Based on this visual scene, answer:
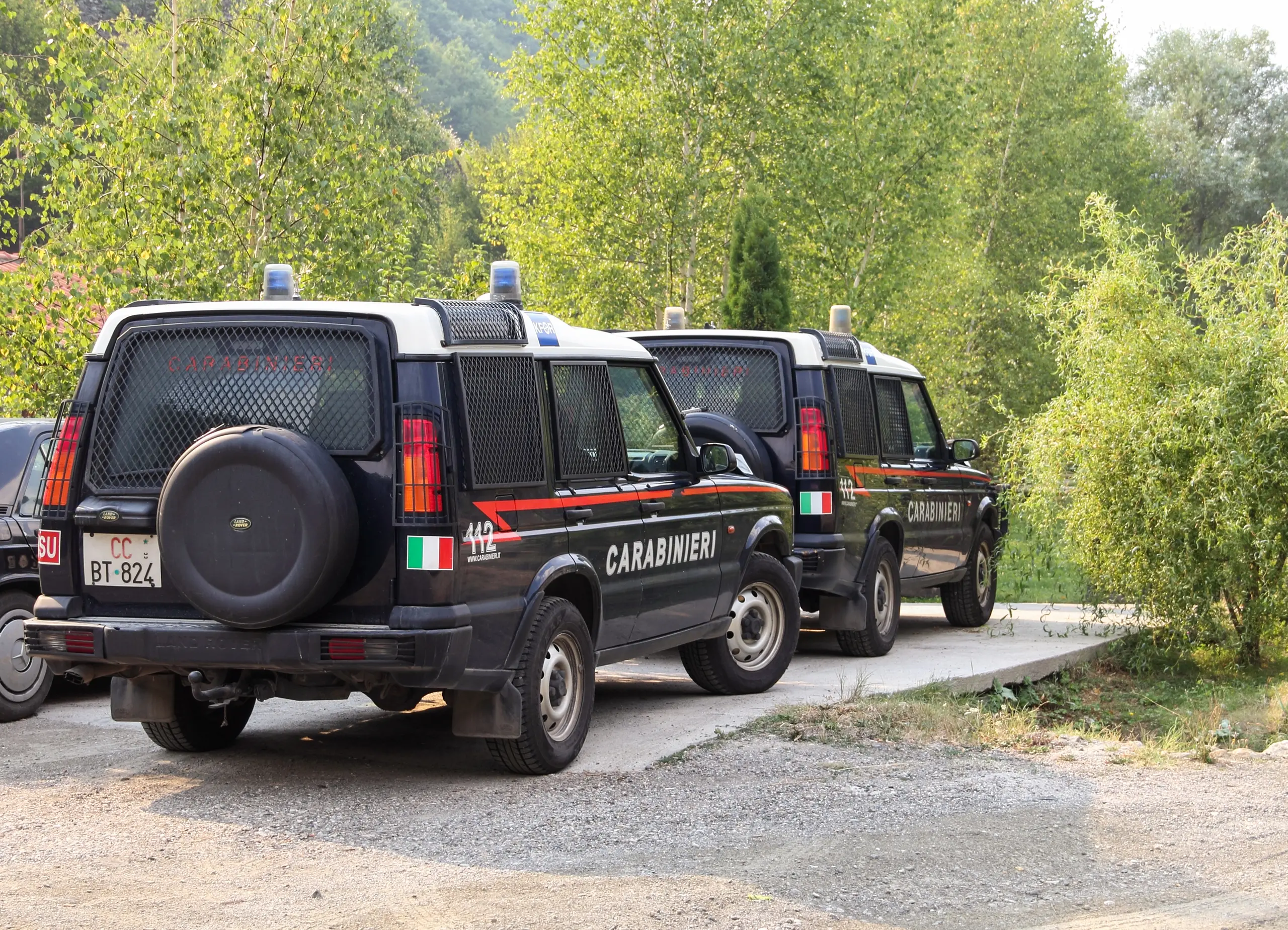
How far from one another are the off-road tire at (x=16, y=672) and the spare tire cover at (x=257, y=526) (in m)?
2.62

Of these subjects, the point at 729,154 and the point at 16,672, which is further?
the point at 729,154

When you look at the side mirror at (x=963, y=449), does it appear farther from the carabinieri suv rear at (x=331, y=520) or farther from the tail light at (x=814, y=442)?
the carabinieri suv rear at (x=331, y=520)

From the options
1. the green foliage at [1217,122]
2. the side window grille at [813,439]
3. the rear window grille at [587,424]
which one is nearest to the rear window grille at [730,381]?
the side window grille at [813,439]

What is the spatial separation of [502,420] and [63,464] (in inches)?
73.7

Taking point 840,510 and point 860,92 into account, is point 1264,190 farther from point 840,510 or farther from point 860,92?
point 840,510

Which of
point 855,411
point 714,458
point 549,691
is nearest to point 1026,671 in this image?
point 855,411

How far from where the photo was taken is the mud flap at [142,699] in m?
7.01

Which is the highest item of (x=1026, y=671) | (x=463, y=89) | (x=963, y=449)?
(x=463, y=89)

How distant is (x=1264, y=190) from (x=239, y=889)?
5148 cm

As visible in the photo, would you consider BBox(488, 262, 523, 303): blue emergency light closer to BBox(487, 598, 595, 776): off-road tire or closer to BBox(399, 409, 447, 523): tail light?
BBox(399, 409, 447, 523): tail light

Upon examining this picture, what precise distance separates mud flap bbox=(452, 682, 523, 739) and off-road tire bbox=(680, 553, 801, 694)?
94.9 inches

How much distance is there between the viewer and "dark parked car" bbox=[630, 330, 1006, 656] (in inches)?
402

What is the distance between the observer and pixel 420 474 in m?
6.07

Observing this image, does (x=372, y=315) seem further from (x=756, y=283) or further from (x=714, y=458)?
(x=756, y=283)
